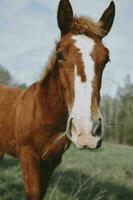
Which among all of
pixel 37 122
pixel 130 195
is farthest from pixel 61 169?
pixel 37 122

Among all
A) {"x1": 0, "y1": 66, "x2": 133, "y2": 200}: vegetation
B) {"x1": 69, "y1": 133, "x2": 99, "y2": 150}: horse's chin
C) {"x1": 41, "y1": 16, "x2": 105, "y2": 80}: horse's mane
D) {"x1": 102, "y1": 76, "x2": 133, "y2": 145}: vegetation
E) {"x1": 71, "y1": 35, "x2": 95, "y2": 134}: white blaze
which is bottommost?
{"x1": 102, "y1": 76, "x2": 133, "y2": 145}: vegetation

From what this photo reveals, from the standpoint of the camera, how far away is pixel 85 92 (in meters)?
4.69

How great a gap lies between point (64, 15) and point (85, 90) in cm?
131

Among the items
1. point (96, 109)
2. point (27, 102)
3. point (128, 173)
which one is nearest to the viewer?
point (96, 109)

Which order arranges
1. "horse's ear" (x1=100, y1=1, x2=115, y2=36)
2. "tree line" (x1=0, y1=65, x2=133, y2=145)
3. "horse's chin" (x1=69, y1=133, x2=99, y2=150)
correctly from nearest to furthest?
"horse's chin" (x1=69, y1=133, x2=99, y2=150) → "horse's ear" (x1=100, y1=1, x2=115, y2=36) → "tree line" (x1=0, y1=65, x2=133, y2=145)

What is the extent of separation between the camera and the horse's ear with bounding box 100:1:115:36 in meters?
5.89

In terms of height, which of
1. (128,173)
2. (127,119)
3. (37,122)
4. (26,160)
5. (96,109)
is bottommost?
(127,119)

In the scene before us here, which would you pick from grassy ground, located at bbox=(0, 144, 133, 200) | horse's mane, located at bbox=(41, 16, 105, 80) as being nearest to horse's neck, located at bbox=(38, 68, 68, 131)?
horse's mane, located at bbox=(41, 16, 105, 80)

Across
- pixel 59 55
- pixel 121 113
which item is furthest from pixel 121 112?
pixel 59 55

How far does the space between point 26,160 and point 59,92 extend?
0.94m

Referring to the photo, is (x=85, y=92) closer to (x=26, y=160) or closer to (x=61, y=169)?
(x=26, y=160)

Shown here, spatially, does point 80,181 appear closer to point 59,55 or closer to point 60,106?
point 60,106

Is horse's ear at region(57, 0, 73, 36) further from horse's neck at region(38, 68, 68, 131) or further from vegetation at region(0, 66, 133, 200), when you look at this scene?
vegetation at region(0, 66, 133, 200)

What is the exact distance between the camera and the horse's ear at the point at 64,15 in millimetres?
5570
